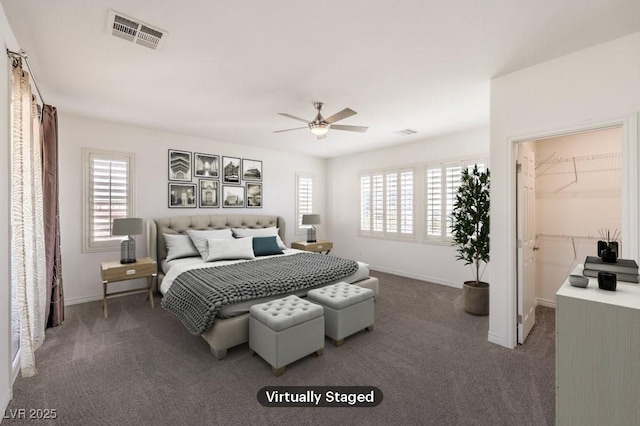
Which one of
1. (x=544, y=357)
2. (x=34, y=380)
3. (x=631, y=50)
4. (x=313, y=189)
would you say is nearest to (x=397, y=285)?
(x=544, y=357)

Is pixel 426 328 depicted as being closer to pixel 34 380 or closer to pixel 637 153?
pixel 637 153

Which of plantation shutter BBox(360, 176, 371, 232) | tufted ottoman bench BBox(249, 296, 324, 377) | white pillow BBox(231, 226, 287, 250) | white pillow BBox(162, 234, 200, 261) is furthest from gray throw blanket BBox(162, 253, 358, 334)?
plantation shutter BBox(360, 176, 371, 232)

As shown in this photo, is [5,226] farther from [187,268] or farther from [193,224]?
[193,224]

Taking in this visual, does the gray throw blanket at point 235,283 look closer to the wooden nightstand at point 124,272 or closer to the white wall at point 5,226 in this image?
the wooden nightstand at point 124,272

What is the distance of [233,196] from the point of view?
556 centimetres

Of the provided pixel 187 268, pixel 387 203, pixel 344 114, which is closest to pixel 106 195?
pixel 187 268

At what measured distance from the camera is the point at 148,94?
324 centimetres

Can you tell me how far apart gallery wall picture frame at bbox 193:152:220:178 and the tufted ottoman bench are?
3258mm

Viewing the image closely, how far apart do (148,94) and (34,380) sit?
2.86m

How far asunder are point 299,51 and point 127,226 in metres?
3.27

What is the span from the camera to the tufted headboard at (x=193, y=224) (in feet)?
14.5

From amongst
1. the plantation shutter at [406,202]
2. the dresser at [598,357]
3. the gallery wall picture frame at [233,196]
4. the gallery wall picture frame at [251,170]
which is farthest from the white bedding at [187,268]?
the dresser at [598,357]

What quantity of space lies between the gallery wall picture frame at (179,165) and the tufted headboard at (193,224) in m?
0.70

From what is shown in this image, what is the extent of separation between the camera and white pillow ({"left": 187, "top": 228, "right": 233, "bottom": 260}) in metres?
4.29
